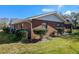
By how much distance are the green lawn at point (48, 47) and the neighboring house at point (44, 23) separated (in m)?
0.11

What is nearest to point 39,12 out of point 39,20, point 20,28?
point 39,20

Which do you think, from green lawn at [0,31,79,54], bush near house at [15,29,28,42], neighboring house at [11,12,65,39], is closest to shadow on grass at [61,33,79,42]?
green lawn at [0,31,79,54]

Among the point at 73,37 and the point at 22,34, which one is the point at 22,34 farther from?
the point at 73,37

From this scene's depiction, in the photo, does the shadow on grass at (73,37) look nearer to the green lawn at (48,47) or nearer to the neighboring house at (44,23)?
the green lawn at (48,47)

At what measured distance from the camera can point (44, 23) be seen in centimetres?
263

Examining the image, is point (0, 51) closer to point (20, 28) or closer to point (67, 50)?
point (20, 28)

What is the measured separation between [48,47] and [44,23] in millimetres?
262

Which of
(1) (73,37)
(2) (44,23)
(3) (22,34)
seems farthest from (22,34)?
(1) (73,37)

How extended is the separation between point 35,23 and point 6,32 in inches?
12.8

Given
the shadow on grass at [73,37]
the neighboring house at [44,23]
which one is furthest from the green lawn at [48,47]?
the neighboring house at [44,23]

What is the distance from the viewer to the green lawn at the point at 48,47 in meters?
2.61

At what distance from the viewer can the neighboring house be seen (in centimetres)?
261

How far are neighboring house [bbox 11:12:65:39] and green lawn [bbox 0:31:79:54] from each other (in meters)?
0.11

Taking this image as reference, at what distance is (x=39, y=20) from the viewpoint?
2.63m
